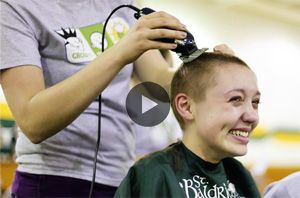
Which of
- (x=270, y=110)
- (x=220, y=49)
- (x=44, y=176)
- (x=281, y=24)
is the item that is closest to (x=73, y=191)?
(x=44, y=176)

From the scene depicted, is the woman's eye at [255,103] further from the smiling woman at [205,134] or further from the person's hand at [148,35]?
the person's hand at [148,35]

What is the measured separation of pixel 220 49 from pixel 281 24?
20.3ft

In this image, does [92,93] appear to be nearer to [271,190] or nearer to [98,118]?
[98,118]

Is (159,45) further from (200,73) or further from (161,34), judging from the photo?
(200,73)

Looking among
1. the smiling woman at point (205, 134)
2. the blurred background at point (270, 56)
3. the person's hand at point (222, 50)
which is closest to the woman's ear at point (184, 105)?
the smiling woman at point (205, 134)

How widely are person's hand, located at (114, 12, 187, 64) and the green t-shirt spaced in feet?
0.70

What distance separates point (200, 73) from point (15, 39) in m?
0.32

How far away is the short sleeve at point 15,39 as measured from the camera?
0.77 metres

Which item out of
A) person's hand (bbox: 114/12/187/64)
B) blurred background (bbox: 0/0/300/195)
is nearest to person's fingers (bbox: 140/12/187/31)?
person's hand (bbox: 114/12/187/64)

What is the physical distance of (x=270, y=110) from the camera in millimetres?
6262

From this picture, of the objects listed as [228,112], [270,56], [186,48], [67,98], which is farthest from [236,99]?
[270,56]

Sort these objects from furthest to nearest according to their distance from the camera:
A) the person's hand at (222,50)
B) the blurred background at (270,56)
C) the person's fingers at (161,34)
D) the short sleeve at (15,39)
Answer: the blurred background at (270,56)
the person's hand at (222,50)
the short sleeve at (15,39)
the person's fingers at (161,34)

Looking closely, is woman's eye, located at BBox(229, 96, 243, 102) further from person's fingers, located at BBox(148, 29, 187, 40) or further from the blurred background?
the blurred background

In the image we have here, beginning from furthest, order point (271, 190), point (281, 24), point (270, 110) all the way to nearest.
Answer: point (281, 24), point (270, 110), point (271, 190)
